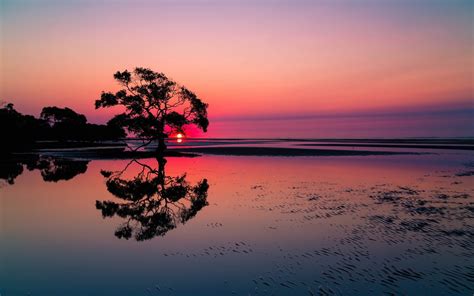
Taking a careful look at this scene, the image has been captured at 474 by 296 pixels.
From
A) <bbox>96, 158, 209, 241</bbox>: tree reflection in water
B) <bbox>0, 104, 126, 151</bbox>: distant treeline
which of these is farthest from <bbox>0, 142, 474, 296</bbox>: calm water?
<bbox>0, 104, 126, 151</bbox>: distant treeline

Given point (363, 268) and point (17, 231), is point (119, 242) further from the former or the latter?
point (363, 268)

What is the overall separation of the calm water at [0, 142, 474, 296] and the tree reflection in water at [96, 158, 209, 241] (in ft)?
0.57

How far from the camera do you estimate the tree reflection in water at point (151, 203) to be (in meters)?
Answer: 15.7

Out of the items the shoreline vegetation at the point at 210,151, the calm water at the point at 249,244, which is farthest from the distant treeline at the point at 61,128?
the calm water at the point at 249,244

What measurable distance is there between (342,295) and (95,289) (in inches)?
263

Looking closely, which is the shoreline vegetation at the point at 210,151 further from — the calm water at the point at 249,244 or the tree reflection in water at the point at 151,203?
the calm water at the point at 249,244

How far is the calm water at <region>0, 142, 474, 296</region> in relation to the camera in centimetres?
968

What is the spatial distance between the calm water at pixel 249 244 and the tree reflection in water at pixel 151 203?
6.8 inches

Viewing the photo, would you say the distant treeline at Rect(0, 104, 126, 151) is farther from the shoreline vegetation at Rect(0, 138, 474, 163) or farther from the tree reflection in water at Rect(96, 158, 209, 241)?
the tree reflection in water at Rect(96, 158, 209, 241)

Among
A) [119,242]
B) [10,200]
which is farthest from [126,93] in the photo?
[119,242]

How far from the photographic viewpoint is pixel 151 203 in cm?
2100

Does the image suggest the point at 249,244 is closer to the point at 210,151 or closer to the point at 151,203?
the point at 151,203

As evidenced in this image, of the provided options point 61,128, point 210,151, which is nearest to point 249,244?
point 210,151

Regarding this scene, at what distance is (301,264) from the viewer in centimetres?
1116
